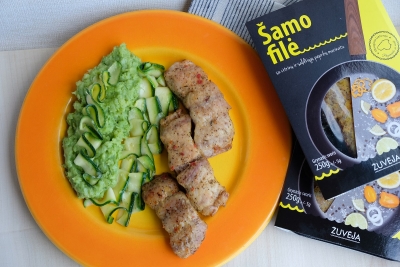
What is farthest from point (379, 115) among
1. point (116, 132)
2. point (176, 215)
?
point (116, 132)

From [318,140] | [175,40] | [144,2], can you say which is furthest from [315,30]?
[144,2]

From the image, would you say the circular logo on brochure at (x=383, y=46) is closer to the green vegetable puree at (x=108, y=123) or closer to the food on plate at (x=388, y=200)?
the food on plate at (x=388, y=200)

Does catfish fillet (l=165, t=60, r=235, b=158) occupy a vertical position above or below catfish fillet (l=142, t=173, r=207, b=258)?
above

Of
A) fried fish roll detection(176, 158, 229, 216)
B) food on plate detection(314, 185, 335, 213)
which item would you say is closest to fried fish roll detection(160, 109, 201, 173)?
fried fish roll detection(176, 158, 229, 216)

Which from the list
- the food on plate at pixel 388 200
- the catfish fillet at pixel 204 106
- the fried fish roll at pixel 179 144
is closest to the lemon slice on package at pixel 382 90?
the food on plate at pixel 388 200

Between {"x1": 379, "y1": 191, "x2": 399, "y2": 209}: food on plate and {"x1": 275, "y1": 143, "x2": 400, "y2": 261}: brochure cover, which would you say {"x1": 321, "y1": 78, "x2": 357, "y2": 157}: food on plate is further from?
{"x1": 379, "y1": 191, "x2": 399, "y2": 209}: food on plate

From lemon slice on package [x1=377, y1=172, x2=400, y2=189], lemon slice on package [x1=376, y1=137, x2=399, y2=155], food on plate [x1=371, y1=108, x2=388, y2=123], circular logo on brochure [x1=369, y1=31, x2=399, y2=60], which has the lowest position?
lemon slice on package [x1=377, y1=172, x2=400, y2=189]

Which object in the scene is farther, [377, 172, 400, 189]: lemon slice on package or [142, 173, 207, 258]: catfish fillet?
[377, 172, 400, 189]: lemon slice on package

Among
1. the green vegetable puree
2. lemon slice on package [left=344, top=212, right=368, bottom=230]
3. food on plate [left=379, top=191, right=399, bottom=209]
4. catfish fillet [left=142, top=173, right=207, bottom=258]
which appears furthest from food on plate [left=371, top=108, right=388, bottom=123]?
the green vegetable puree
